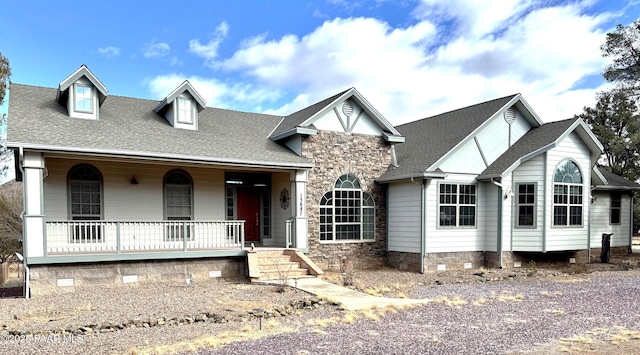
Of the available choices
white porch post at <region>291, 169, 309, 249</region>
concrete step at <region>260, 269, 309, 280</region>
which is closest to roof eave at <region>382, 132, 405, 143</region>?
white porch post at <region>291, 169, 309, 249</region>

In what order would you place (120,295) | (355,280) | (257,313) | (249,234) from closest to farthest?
1. (257,313)
2. (120,295)
3. (355,280)
4. (249,234)

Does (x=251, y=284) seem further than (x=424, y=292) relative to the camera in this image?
Yes

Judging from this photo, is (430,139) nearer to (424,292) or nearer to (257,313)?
(424,292)

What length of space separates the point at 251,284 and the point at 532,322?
6.85 m

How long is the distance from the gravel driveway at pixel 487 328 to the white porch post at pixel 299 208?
4401 millimetres

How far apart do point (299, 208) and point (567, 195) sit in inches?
366

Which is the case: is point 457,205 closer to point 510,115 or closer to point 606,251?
point 510,115

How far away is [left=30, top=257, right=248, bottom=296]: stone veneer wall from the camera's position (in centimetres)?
1045

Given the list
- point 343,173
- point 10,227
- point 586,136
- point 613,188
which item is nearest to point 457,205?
point 343,173

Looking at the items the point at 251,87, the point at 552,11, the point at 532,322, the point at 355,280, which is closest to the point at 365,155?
the point at 355,280

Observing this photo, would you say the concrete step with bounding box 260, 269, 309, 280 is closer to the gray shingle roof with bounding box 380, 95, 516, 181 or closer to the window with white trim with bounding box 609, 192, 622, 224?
A: the gray shingle roof with bounding box 380, 95, 516, 181

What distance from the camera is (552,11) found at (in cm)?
1392

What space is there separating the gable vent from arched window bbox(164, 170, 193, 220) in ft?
37.7

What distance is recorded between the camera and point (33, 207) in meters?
10.2
